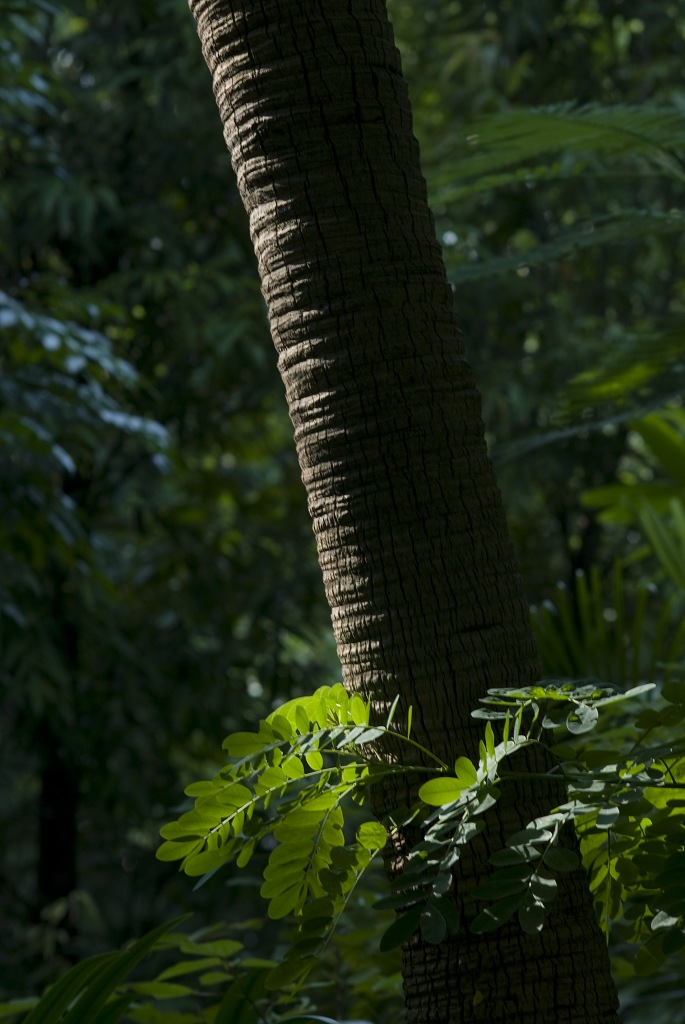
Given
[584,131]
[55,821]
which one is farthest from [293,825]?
[55,821]

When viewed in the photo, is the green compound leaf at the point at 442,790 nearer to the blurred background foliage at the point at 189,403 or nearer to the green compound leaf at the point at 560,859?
the green compound leaf at the point at 560,859

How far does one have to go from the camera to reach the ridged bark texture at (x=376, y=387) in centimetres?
71

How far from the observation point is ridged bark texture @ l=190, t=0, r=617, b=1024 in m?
0.71

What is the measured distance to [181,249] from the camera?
357cm

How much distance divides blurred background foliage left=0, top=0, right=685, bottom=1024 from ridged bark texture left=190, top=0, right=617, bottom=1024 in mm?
1862

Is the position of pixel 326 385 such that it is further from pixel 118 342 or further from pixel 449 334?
pixel 118 342

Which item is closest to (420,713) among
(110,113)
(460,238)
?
(460,238)

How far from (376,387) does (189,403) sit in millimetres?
3047

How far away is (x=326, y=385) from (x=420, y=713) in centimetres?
22

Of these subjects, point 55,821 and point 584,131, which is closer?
point 584,131

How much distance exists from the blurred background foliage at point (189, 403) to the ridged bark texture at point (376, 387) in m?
1.86

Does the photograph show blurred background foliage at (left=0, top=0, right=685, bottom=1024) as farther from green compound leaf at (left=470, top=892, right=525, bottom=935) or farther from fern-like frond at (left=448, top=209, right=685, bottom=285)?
green compound leaf at (left=470, top=892, right=525, bottom=935)

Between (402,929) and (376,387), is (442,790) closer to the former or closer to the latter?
(402,929)

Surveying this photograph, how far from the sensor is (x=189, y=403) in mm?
3709
